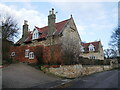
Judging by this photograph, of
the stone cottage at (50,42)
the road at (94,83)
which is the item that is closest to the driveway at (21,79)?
the road at (94,83)

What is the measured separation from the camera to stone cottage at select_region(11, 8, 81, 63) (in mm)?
19214

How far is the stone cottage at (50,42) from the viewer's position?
63.0 feet

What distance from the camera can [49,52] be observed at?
1939cm

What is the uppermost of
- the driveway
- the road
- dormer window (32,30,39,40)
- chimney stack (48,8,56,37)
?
chimney stack (48,8,56,37)

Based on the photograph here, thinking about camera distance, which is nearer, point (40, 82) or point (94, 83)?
point (40, 82)

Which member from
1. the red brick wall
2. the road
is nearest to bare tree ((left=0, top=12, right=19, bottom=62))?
the red brick wall

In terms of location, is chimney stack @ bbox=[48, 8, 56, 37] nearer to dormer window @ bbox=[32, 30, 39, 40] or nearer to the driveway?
dormer window @ bbox=[32, 30, 39, 40]

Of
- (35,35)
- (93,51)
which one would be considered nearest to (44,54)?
(35,35)

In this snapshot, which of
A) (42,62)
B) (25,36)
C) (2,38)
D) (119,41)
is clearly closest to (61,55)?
(42,62)

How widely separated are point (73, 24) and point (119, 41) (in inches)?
601

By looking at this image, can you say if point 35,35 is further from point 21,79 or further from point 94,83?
point 94,83

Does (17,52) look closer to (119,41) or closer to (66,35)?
(66,35)

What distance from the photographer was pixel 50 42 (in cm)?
2438

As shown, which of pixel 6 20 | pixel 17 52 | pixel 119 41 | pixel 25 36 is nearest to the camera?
pixel 17 52
